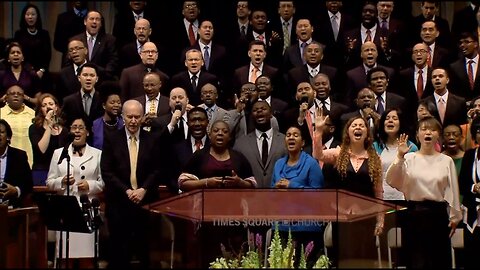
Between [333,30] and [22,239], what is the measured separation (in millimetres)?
5026

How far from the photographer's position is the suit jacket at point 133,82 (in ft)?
35.5

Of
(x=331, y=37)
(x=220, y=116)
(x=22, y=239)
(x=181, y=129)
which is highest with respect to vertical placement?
(x=331, y=37)

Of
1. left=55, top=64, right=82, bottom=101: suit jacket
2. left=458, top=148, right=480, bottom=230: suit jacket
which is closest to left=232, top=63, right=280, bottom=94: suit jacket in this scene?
left=55, top=64, right=82, bottom=101: suit jacket

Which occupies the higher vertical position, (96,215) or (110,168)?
(110,168)

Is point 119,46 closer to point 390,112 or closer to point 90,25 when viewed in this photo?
point 90,25

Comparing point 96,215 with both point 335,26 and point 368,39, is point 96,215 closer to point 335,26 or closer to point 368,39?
point 368,39

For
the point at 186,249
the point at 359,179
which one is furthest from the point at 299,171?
the point at 186,249

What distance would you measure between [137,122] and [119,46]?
2.55m

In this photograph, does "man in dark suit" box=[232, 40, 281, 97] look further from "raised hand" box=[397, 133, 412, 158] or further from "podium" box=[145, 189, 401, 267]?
"podium" box=[145, 189, 401, 267]

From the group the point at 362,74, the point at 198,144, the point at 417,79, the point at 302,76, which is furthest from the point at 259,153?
the point at 417,79

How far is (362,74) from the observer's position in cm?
1086

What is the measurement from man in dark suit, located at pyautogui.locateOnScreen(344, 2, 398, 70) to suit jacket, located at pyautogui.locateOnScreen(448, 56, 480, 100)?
0.60m

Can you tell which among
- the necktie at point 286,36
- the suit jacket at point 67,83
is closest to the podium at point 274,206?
the suit jacket at point 67,83

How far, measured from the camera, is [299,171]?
8.90 m
